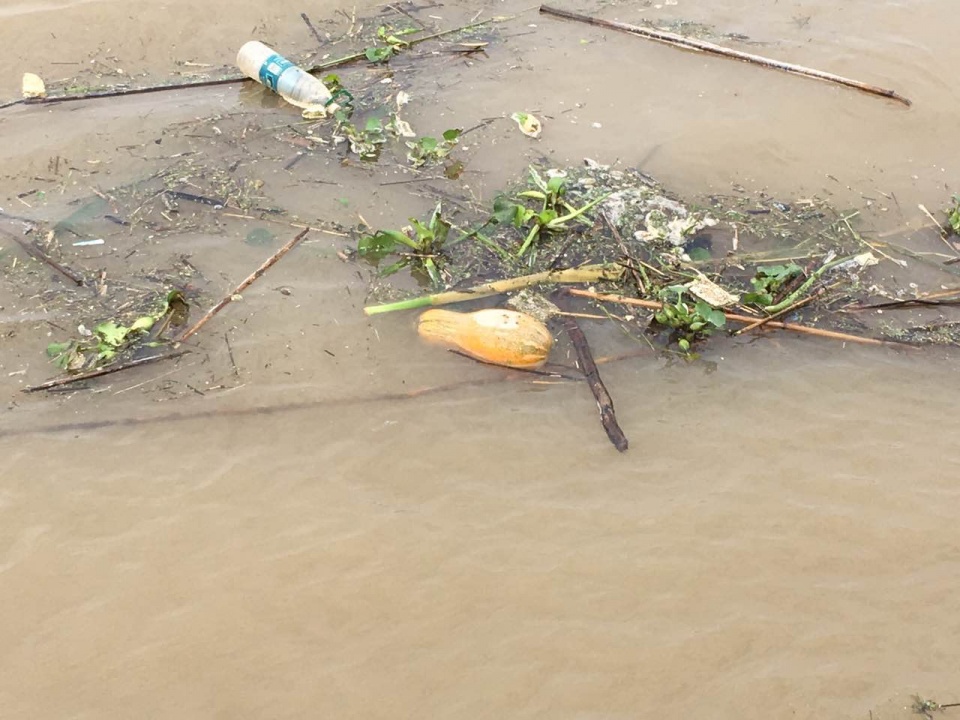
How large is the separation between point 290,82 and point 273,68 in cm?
15

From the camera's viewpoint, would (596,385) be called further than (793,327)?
No

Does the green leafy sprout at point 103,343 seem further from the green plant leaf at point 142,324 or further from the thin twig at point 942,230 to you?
the thin twig at point 942,230

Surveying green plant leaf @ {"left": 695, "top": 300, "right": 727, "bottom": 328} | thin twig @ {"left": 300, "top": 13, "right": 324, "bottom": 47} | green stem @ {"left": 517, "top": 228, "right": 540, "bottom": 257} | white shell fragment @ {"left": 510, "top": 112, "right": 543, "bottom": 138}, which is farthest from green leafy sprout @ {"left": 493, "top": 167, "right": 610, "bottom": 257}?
thin twig @ {"left": 300, "top": 13, "right": 324, "bottom": 47}

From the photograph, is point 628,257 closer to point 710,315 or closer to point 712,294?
point 712,294

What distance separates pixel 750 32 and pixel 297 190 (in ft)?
12.0

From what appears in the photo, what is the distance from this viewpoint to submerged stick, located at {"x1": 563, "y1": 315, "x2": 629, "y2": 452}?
3.17 meters

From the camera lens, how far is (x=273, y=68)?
188 inches

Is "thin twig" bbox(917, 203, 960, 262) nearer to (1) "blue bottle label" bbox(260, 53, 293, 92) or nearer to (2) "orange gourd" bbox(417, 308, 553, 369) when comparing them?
(2) "orange gourd" bbox(417, 308, 553, 369)

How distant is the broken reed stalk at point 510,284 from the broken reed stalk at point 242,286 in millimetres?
577

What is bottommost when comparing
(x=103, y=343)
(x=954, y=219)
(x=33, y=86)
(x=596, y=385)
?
(x=103, y=343)

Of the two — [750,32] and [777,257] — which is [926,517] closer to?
[777,257]

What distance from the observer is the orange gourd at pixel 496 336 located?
11.1 ft

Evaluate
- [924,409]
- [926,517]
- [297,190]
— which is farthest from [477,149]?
[926,517]

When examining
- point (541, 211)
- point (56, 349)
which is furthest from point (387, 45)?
point (56, 349)
